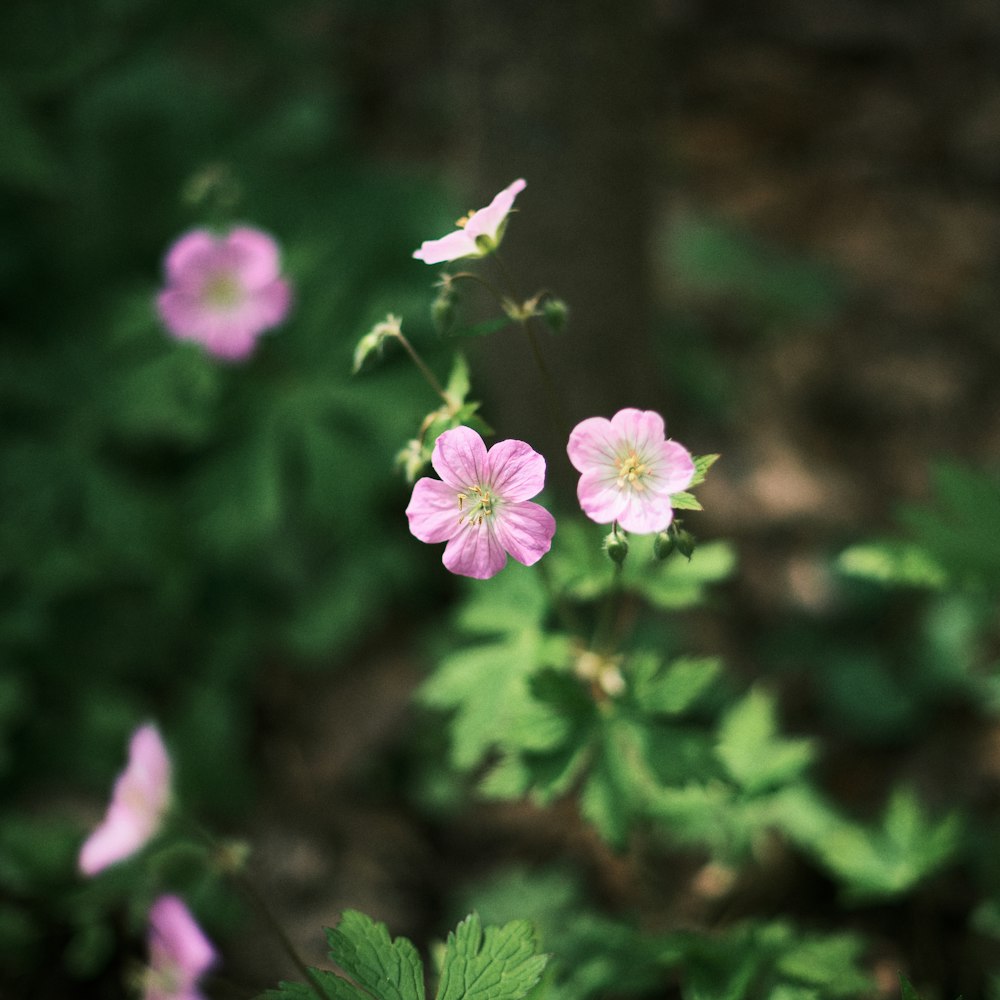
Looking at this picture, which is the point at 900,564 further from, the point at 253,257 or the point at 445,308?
the point at 253,257

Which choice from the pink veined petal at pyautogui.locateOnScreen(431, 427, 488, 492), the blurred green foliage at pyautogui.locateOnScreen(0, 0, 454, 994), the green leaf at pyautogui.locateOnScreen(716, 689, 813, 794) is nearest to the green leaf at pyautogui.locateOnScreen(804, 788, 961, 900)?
the green leaf at pyautogui.locateOnScreen(716, 689, 813, 794)

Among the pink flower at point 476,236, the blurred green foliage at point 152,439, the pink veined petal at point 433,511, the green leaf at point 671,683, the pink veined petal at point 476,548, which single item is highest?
the blurred green foliage at point 152,439

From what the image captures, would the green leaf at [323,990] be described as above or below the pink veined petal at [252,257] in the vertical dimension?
below

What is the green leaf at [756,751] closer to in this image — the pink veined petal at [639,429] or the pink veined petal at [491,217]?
the pink veined petal at [639,429]

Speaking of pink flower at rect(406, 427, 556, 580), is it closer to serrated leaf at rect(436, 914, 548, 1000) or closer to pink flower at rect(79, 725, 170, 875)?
serrated leaf at rect(436, 914, 548, 1000)

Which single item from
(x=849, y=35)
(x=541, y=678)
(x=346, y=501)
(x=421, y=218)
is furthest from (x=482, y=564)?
(x=849, y=35)

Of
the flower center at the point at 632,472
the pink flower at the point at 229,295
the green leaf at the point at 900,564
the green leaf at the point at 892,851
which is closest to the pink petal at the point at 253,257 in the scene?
the pink flower at the point at 229,295

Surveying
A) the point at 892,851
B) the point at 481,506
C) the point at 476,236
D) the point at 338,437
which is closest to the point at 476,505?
the point at 481,506
